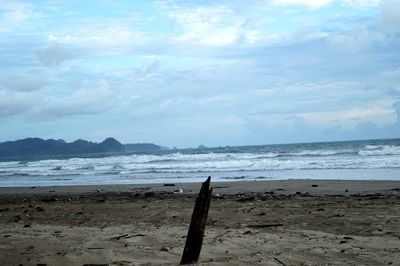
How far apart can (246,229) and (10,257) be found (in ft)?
13.1

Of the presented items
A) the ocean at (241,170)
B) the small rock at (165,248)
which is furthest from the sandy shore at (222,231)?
the ocean at (241,170)

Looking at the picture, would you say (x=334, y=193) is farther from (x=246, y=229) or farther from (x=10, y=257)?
(x=10, y=257)

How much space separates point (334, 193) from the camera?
14438mm

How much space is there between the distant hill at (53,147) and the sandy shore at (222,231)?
116 m

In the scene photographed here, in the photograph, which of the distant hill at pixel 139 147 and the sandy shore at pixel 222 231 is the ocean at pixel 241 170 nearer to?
the sandy shore at pixel 222 231

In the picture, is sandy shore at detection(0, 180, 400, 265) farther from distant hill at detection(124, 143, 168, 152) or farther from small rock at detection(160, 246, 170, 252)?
distant hill at detection(124, 143, 168, 152)

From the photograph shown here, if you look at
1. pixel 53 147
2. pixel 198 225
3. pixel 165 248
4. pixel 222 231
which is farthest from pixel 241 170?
pixel 53 147

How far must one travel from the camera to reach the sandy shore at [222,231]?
20.5ft

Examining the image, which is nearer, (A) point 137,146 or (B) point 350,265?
(B) point 350,265

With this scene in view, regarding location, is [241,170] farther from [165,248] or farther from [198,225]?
[198,225]

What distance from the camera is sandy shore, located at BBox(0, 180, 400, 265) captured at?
20.5 ft

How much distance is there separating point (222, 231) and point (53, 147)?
423 feet

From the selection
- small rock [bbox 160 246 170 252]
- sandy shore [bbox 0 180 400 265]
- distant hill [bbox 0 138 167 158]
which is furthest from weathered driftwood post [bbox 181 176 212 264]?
distant hill [bbox 0 138 167 158]

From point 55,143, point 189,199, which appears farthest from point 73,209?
point 55,143
